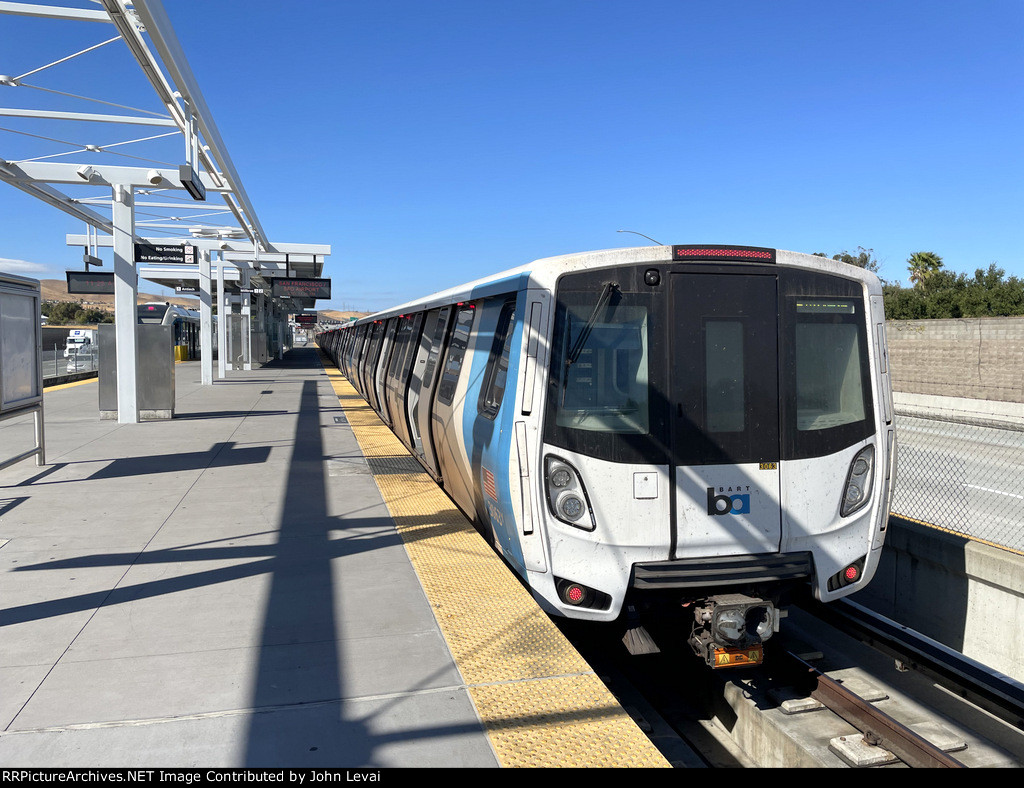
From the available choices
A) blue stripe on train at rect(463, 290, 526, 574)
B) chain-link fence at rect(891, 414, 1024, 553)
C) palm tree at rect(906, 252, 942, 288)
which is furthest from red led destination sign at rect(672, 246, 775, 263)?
palm tree at rect(906, 252, 942, 288)

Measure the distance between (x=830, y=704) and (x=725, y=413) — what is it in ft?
6.45

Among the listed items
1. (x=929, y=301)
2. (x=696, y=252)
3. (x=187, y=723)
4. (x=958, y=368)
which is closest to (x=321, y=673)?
(x=187, y=723)

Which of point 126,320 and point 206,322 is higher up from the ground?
point 206,322

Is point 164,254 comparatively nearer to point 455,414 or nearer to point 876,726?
point 455,414

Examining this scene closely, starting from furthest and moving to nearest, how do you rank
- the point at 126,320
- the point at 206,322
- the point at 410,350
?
the point at 206,322 → the point at 126,320 → the point at 410,350

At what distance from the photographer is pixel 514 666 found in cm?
371

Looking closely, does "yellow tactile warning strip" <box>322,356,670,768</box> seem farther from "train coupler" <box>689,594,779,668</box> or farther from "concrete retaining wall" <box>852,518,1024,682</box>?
"concrete retaining wall" <box>852,518,1024,682</box>

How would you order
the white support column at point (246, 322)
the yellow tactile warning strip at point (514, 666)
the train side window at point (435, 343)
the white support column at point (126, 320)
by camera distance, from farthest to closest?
1. the white support column at point (246, 322)
2. the white support column at point (126, 320)
3. the train side window at point (435, 343)
4. the yellow tactile warning strip at point (514, 666)

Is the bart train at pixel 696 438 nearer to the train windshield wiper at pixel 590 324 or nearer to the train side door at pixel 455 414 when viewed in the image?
the train windshield wiper at pixel 590 324

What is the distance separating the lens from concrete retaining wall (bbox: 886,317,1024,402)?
20.5 meters

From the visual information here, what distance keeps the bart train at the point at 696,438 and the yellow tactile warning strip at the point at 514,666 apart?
361 millimetres

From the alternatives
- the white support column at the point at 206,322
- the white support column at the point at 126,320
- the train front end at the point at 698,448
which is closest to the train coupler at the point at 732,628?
the train front end at the point at 698,448

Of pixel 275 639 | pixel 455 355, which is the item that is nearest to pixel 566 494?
pixel 275 639

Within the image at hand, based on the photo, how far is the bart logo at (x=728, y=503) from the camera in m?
4.21
